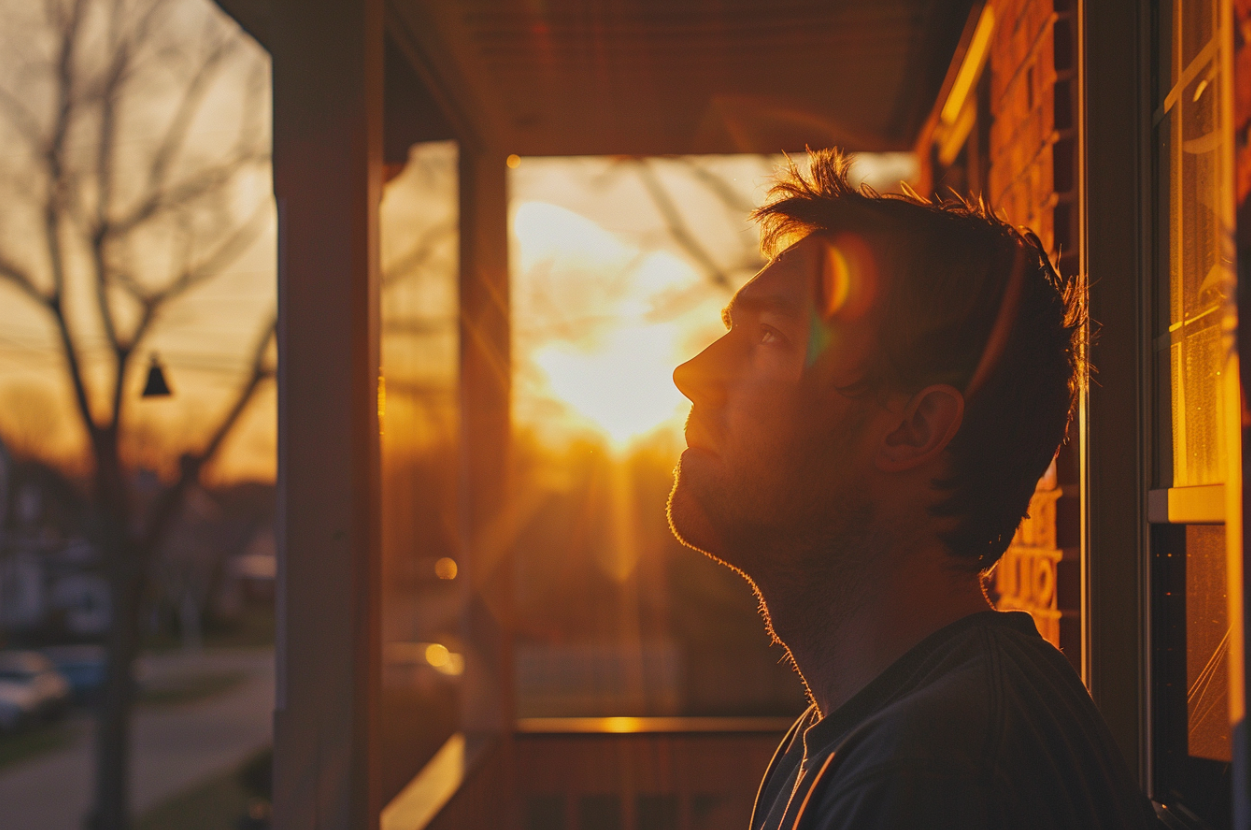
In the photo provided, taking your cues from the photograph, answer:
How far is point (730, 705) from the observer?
7.89 m

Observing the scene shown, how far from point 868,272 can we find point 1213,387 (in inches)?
19.7

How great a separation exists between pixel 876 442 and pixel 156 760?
20.4 meters

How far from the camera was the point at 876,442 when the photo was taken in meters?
1.33

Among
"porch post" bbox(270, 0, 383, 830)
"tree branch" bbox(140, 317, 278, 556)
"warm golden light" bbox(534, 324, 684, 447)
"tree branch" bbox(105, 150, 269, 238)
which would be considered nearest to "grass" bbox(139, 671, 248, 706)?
"tree branch" bbox(140, 317, 278, 556)

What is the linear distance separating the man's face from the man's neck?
8 cm

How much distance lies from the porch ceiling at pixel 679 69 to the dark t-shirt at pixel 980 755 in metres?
2.09

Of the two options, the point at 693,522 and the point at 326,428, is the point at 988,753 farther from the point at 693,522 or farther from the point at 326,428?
the point at 326,428

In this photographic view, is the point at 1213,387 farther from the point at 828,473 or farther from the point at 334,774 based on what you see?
the point at 334,774

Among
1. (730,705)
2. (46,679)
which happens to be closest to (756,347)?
(730,705)

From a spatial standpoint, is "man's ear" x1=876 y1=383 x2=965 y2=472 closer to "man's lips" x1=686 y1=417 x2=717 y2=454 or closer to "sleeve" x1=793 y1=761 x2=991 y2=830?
"man's lips" x1=686 y1=417 x2=717 y2=454

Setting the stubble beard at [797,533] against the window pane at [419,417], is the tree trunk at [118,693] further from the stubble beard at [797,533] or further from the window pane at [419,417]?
the stubble beard at [797,533]

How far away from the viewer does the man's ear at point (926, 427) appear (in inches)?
51.4

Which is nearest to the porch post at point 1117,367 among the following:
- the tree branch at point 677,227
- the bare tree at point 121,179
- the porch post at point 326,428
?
the porch post at point 326,428

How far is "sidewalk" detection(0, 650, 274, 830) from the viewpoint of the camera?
15234mm
